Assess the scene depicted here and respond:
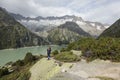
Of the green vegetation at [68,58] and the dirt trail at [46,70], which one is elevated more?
the green vegetation at [68,58]

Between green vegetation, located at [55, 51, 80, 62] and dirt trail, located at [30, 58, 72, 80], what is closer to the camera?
dirt trail, located at [30, 58, 72, 80]

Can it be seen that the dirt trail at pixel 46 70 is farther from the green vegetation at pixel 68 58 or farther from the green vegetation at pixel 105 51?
the green vegetation at pixel 105 51

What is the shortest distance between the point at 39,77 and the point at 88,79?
10632 mm

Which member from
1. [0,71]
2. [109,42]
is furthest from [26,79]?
[0,71]

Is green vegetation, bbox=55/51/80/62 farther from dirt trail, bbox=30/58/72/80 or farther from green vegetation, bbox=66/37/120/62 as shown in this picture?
dirt trail, bbox=30/58/72/80

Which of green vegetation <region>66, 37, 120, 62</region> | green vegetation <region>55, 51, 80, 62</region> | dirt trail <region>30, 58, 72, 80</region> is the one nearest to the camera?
dirt trail <region>30, 58, 72, 80</region>

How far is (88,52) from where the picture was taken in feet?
115

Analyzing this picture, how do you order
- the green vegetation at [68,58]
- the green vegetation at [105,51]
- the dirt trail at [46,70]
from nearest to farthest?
the dirt trail at [46,70] < the green vegetation at [105,51] < the green vegetation at [68,58]

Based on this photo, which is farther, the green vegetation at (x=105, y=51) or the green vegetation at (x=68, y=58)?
the green vegetation at (x=68, y=58)

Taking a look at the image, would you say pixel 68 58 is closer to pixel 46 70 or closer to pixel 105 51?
pixel 46 70

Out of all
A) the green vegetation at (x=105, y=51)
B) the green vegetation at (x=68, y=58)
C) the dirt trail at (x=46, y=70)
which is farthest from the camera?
the green vegetation at (x=68, y=58)

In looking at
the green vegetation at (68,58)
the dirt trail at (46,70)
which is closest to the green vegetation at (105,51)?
the green vegetation at (68,58)

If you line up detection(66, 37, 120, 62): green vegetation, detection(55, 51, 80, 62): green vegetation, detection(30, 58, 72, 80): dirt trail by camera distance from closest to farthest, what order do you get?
detection(30, 58, 72, 80): dirt trail, detection(66, 37, 120, 62): green vegetation, detection(55, 51, 80, 62): green vegetation

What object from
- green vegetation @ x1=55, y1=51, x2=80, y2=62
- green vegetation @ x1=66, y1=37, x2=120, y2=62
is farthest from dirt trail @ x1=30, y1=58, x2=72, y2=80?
green vegetation @ x1=66, y1=37, x2=120, y2=62
